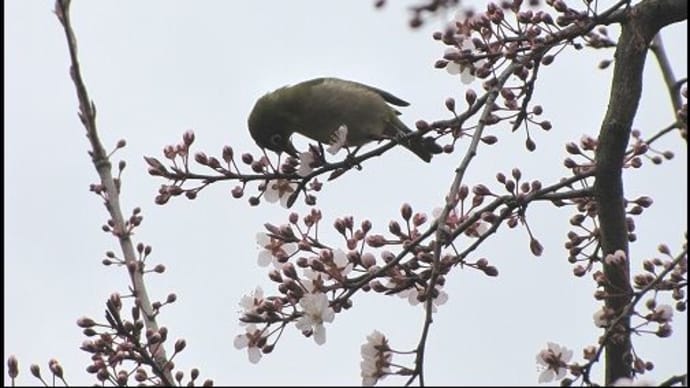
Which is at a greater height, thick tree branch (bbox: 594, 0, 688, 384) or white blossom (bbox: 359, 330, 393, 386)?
thick tree branch (bbox: 594, 0, 688, 384)

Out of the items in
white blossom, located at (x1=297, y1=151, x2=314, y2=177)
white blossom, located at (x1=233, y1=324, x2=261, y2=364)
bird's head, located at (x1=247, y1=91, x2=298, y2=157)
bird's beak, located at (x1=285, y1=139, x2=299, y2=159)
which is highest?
bird's head, located at (x1=247, y1=91, x2=298, y2=157)

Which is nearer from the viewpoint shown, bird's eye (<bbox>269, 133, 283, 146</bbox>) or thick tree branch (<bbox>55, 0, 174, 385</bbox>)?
thick tree branch (<bbox>55, 0, 174, 385</bbox>)

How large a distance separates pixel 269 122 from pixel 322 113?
0.31 m

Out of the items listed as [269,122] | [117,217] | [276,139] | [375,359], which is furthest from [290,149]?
[375,359]

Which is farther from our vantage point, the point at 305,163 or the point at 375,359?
the point at 305,163

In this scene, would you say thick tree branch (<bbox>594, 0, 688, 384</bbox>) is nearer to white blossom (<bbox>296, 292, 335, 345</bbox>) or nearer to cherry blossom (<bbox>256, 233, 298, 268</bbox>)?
white blossom (<bbox>296, 292, 335, 345</bbox>)

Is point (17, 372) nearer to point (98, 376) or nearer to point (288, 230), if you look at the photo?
point (98, 376)

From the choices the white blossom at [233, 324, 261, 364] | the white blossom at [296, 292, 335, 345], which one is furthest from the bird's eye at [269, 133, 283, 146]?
the white blossom at [296, 292, 335, 345]

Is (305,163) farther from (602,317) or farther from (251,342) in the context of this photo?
(602,317)

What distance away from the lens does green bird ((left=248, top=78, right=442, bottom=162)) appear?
19.8 feet

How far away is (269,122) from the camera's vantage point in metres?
6.04

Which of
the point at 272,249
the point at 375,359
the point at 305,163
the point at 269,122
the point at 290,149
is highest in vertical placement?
the point at 269,122

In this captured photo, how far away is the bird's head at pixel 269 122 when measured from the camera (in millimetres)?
6016

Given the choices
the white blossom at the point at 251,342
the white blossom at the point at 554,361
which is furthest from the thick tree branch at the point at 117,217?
the white blossom at the point at 554,361
